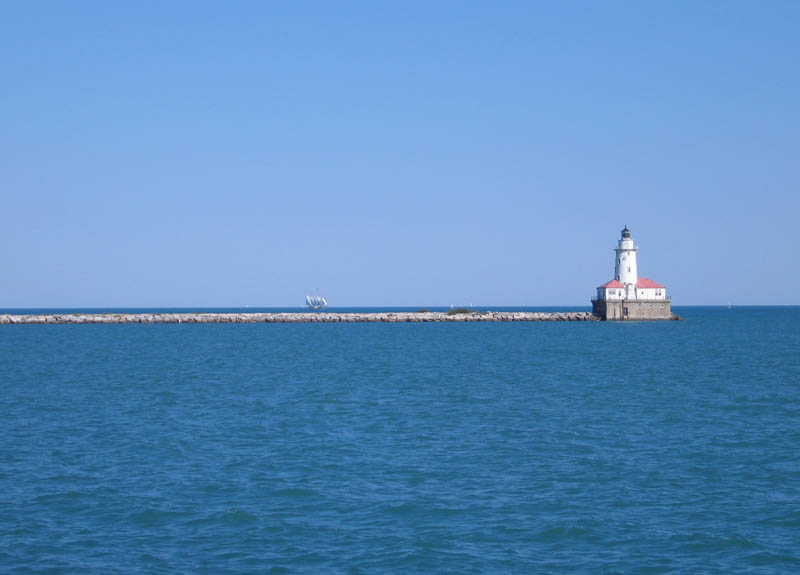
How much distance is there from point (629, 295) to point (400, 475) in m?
96.1

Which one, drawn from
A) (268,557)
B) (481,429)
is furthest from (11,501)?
(481,429)

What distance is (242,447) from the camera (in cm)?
2347

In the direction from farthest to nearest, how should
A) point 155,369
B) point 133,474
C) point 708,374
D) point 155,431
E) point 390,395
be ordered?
point 155,369 < point 708,374 < point 390,395 < point 155,431 < point 133,474

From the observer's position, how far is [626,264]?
10800cm

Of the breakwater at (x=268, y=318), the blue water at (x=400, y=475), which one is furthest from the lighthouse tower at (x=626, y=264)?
the blue water at (x=400, y=475)

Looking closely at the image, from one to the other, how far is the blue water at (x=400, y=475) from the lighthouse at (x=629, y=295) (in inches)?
2634

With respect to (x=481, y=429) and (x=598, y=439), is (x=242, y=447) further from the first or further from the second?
(x=598, y=439)

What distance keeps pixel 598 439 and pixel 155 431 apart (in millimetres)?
13890

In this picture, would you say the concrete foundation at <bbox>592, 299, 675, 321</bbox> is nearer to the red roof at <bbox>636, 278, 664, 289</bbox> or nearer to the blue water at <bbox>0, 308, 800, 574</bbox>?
the red roof at <bbox>636, 278, 664, 289</bbox>

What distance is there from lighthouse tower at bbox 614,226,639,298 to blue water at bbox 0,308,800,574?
65318 millimetres

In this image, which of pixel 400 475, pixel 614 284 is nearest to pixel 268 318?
pixel 614 284

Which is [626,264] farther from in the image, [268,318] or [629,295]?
[268,318]

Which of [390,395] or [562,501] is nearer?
[562,501]

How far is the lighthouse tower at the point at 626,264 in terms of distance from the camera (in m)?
107
